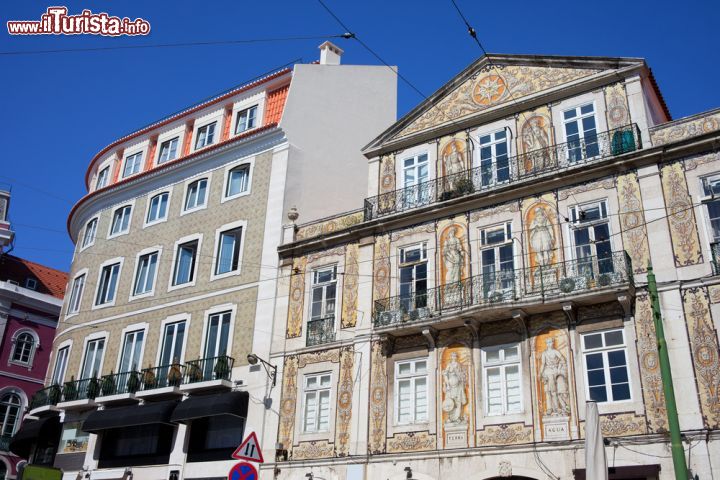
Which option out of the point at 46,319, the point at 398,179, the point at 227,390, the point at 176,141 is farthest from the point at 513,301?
the point at 46,319

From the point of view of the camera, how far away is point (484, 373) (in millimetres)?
18906

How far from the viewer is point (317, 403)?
2172 cm

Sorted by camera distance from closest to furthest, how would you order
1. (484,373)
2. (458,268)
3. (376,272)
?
1. (484,373)
2. (458,268)
3. (376,272)

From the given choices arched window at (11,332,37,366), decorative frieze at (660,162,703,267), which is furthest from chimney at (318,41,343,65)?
arched window at (11,332,37,366)

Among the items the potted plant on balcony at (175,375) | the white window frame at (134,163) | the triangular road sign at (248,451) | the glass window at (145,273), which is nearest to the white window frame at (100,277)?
the glass window at (145,273)

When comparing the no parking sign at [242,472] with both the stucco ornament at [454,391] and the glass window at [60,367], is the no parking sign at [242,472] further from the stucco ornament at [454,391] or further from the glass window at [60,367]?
the glass window at [60,367]

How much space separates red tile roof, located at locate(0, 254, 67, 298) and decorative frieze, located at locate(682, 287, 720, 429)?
35.3 m

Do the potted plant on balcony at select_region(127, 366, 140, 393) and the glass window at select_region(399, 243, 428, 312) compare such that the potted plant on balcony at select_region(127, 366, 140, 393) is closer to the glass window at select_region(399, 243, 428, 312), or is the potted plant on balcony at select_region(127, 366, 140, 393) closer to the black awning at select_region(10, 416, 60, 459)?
the black awning at select_region(10, 416, 60, 459)

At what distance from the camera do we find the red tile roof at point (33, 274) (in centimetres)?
4166

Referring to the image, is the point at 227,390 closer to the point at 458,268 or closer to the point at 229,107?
the point at 458,268

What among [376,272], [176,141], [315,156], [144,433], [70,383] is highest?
[176,141]

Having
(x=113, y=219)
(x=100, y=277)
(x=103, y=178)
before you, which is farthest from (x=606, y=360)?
(x=103, y=178)

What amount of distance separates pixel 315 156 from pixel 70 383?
12.7 meters

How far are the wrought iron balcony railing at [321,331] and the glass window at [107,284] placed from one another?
1098 cm
